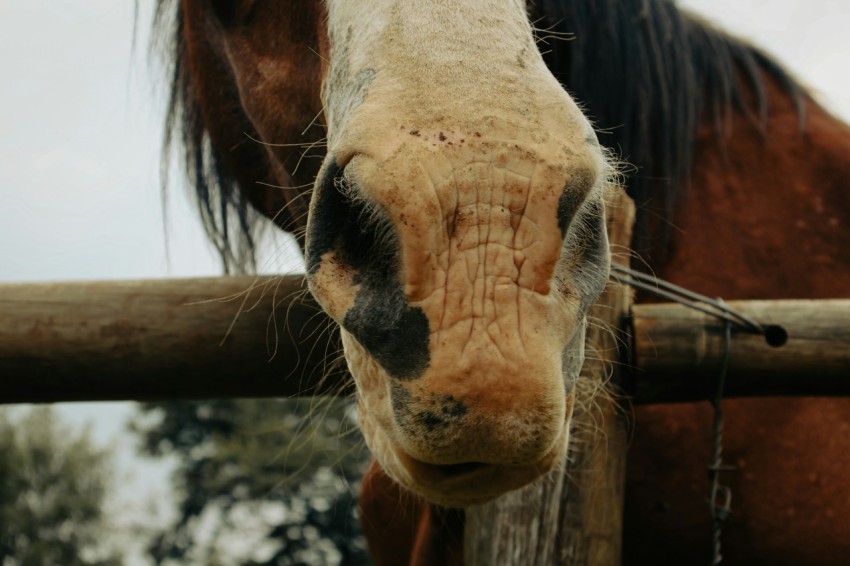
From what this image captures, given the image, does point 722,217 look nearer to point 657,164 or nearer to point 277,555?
point 657,164

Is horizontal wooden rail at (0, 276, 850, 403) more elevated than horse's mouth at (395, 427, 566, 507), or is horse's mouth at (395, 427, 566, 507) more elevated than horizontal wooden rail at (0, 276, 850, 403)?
horse's mouth at (395, 427, 566, 507)

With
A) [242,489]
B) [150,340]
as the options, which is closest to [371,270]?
[150,340]

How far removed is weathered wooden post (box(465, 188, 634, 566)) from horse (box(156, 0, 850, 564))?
0.93ft

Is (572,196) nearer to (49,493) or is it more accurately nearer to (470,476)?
(470,476)

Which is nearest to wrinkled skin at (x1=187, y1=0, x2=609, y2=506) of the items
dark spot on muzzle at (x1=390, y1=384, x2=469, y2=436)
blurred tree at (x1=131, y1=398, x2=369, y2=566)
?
dark spot on muzzle at (x1=390, y1=384, x2=469, y2=436)

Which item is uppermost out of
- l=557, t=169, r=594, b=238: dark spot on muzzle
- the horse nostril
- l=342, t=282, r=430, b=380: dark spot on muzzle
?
l=557, t=169, r=594, b=238: dark spot on muzzle

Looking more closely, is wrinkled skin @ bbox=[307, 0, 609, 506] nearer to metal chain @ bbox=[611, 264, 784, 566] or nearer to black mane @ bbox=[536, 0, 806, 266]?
metal chain @ bbox=[611, 264, 784, 566]

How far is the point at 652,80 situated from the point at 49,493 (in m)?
15.6

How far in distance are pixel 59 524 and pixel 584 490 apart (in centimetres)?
1538

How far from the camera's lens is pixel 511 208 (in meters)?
0.88

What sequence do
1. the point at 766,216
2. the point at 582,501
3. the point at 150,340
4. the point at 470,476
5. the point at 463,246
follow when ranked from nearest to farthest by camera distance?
the point at 463,246 < the point at 470,476 < the point at 582,501 < the point at 150,340 < the point at 766,216

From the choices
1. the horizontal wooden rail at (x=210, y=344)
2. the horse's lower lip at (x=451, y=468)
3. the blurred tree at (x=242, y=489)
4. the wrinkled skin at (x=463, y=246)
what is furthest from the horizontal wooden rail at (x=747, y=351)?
the blurred tree at (x=242, y=489)

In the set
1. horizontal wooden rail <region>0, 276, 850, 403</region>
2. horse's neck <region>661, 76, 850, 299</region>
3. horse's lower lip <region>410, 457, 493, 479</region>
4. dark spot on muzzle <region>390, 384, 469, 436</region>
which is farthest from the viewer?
horse's neck <region>661, 76, 850, 299</region>

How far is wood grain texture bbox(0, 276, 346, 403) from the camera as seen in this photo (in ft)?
5.31
